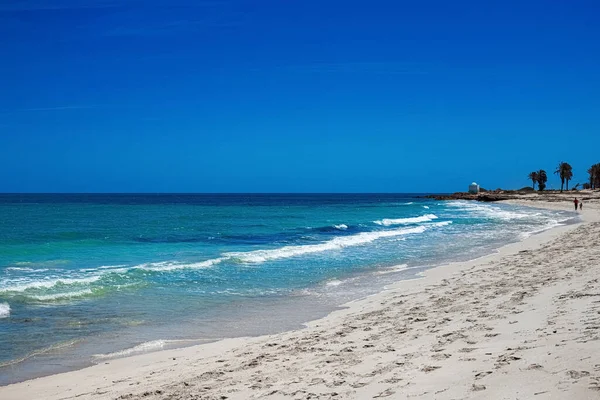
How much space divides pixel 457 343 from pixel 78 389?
16.9 feet

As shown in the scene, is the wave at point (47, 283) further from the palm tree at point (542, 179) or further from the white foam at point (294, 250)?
the palm tree at point (542, 179)

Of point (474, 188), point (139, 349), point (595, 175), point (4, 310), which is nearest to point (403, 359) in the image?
point (139, 349)

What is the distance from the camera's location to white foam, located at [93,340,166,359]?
863 cm

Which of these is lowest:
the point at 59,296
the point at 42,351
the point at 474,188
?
the point at 42,351

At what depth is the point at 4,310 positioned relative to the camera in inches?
462

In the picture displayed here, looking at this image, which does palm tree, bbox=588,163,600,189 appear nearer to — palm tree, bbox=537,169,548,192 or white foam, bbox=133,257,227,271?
palm tree, bbox=537,169,548,192

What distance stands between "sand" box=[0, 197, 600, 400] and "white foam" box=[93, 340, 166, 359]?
39cm

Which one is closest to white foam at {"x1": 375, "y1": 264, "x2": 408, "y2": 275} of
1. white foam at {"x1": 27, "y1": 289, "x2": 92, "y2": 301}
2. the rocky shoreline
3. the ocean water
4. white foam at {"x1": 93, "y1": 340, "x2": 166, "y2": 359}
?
the ocean water

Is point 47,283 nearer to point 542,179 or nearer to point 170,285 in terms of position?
point 170,285

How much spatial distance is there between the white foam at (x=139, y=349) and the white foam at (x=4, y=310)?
411 centimetres

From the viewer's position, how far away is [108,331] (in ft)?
33.6

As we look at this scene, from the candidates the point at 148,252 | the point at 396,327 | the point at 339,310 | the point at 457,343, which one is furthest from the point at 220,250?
the point at 457,343

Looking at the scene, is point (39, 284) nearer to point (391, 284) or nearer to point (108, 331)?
point (108, 331)

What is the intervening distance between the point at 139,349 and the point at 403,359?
15.9ft
